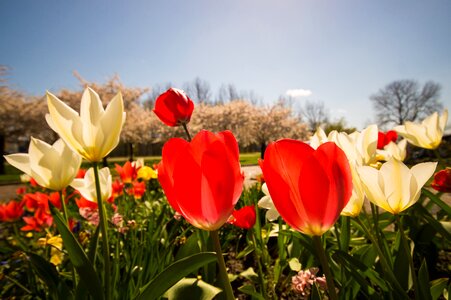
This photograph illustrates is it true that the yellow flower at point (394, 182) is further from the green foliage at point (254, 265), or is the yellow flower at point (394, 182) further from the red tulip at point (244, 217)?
the red tulip at point (244, 217)

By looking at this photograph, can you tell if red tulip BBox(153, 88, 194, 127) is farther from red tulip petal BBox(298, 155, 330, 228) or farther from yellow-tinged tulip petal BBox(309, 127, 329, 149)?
red tulip petal BBox(298, 155, 330, 228)

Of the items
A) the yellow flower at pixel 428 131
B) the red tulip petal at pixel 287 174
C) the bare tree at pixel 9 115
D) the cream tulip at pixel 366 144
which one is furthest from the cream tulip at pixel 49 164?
the bare tree at pixel 9 115

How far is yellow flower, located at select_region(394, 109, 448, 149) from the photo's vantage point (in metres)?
1.32

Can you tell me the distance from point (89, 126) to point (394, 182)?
28.8 inches

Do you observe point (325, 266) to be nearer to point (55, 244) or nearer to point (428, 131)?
point (428, 131)

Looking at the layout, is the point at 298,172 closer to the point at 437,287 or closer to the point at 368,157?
the point at 368,157

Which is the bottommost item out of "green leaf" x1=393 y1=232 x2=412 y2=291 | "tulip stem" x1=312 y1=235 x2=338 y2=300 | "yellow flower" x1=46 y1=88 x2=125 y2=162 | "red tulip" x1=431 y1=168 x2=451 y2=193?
"green leaf" x1=393 y1=232 x2=412 y2=291

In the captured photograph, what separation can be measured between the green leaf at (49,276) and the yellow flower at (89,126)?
0.40 m

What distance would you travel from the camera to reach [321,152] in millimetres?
394

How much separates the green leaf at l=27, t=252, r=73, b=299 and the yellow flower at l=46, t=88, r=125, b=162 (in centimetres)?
40

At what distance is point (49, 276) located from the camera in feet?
2.67

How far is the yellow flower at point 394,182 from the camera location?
0.57 metres

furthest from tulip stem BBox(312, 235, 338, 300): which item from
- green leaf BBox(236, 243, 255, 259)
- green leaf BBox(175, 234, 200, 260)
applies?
green leaf BBox(236, 243, 255, 259)

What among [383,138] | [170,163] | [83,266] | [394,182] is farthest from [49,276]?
[383,138]
